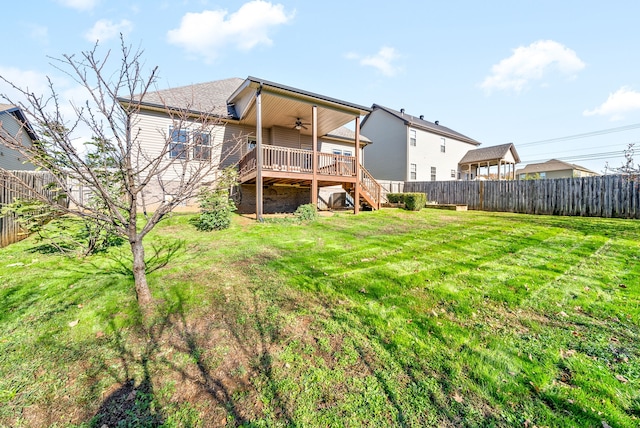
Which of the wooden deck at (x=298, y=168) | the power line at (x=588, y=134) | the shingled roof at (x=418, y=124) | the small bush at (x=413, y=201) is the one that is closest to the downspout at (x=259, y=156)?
the wooden deck at (x=298, y=168)

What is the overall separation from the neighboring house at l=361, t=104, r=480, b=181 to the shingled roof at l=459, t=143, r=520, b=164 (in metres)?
1.06

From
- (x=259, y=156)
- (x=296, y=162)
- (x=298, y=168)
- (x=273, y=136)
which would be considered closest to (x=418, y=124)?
(x=273, y=136)

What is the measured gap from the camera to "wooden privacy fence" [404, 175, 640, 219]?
11039mm

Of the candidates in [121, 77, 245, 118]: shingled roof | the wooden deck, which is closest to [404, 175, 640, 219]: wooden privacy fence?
the wooden deck

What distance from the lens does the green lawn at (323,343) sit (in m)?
1.93

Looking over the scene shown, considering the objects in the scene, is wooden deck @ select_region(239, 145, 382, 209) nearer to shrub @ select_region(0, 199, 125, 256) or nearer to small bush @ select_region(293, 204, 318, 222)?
small bush @ select_region(293, 204, 318, 222)

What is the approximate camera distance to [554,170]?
123 feet

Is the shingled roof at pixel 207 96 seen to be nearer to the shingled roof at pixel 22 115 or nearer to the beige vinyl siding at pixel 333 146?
the beige vinyl siding at pixel 333 146

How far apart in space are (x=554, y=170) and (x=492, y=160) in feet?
75.6

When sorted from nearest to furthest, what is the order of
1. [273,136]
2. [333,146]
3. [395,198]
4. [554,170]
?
1. [273,136]
2. [395,198]
3. [333,146]
4. [554,170]

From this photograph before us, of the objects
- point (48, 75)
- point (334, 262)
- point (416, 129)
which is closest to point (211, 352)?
point (334, 262)

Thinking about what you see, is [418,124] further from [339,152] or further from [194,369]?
[194,369]

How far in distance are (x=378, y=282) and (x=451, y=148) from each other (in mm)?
25250

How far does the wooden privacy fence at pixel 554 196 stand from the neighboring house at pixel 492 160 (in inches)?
407
